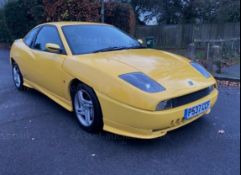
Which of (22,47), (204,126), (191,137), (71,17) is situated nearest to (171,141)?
(191,137)

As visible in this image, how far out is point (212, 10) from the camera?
546 inches

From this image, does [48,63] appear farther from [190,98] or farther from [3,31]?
[3,31]

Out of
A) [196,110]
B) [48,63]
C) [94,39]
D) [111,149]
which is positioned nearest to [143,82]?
[196,110]

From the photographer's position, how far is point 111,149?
122 inches

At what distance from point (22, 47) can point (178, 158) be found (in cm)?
370

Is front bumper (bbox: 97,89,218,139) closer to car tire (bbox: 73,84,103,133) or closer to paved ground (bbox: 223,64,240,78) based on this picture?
car tire (bbox: 73,84,103,133)

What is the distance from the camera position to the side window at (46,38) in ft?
13.6

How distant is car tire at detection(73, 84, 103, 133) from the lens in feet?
10.6

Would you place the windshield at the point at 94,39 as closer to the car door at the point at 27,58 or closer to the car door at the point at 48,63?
the car door at the point at 48,63

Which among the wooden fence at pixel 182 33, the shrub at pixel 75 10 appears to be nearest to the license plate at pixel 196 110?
the shrub at pixel 75 10

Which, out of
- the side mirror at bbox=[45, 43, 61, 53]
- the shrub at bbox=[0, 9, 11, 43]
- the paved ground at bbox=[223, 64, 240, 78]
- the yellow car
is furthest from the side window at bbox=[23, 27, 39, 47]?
the shrub at bbox=[0, 9, 11, 43]

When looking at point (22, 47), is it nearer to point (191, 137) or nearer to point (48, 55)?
point (48, 55)

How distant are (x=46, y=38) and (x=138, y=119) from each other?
2.43 meters

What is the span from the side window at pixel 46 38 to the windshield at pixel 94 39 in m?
0.15
